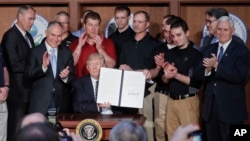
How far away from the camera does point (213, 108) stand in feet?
18.9

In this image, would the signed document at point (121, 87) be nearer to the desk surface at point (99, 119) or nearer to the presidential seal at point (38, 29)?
the desk surface at point (99, 119)

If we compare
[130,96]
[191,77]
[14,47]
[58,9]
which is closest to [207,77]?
[191,77]

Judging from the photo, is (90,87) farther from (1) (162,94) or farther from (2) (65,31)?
(2) (65,31)

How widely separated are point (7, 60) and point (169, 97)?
66.0 inches

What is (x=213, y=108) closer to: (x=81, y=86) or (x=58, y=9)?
(x=81, y=86)

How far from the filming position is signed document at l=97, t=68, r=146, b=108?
5.59 meters

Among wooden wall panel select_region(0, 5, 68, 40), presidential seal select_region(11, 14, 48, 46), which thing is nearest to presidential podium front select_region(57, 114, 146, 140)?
presidential seal select_region(11, 14, 48, 46)

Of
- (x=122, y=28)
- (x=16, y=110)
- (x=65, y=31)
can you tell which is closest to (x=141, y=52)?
(x=122, y=28)

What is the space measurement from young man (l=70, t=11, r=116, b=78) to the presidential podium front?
1.03m

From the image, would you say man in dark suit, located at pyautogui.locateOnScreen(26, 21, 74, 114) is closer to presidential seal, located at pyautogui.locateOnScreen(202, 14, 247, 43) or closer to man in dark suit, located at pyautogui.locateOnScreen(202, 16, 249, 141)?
man in dark suit, located at pyautogui.locateOnScreen(202, 16, 249, 141)

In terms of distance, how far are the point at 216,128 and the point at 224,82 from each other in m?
0.44

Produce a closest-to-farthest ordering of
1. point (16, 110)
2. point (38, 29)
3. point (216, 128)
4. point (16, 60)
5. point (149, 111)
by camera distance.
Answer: point (216, 128) → point (16, 60) → point (16, 110) → point (149, 111) → point (38, 29)

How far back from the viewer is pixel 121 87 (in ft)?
18.8

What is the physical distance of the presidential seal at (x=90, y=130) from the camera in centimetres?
485
